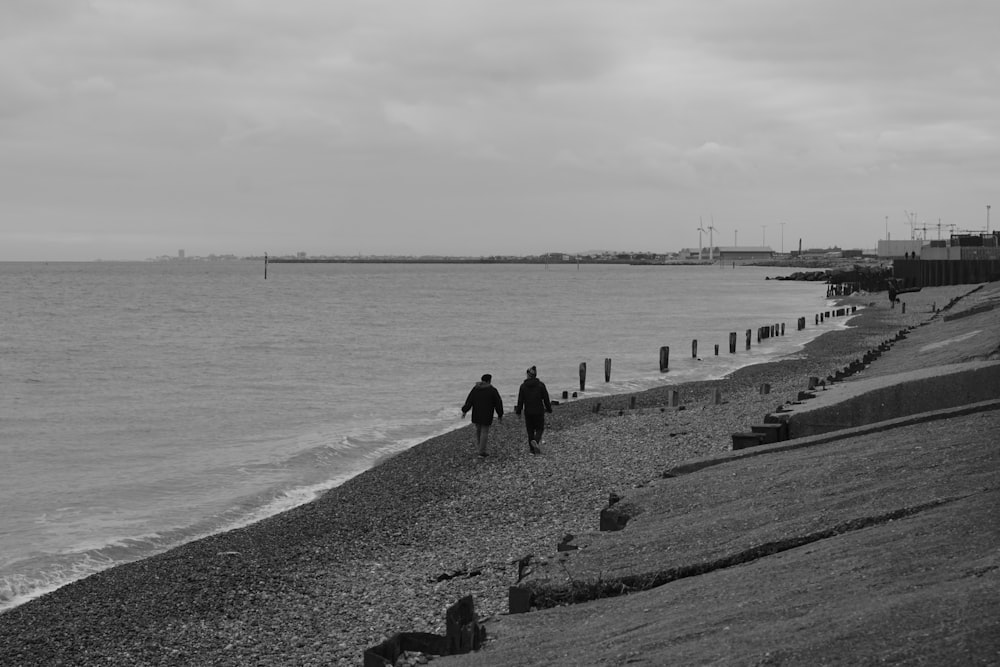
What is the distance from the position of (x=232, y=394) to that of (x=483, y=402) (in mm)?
15612

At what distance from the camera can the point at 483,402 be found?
18.4m

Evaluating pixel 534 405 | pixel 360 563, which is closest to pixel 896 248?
pixel 534 405

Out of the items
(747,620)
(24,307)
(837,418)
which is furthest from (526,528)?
(24,307)

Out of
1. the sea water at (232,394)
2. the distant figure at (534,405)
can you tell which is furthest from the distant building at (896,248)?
the distant figure at (534,405)

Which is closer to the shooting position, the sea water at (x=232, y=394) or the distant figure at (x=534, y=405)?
the sea water at (x=232, y=394)

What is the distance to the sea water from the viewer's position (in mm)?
16328

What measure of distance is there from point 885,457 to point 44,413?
23.7m

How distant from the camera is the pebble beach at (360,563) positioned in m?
9.90

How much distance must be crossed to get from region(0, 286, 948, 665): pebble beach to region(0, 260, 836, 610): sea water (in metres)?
1.30

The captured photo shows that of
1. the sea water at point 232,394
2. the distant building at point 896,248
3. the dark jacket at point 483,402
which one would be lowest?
the sea water at point 232,394

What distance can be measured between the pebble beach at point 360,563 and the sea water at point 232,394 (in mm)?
1299

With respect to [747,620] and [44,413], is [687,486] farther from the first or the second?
[44,413]

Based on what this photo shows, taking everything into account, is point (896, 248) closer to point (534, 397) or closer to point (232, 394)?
point (232, 394)

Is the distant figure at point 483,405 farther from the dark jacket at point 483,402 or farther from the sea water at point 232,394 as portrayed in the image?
the sea water at point 232,394
